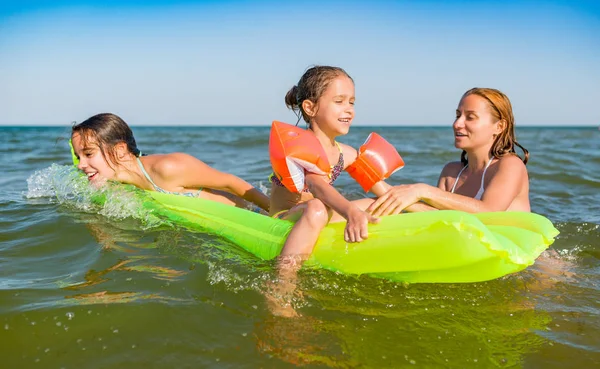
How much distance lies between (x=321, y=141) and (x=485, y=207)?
118cm

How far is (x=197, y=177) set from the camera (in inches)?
188

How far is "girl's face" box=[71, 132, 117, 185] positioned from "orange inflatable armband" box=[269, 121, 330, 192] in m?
2.09

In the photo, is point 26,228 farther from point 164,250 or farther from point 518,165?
point 518,165

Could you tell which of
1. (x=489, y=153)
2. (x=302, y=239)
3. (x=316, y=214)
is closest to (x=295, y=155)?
(x=316, y=214)

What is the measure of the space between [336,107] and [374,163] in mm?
461

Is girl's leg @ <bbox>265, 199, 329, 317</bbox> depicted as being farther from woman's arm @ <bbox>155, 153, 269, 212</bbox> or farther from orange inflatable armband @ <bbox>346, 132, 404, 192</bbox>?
woman's arm @ <bbox>155, 153, 269, 212</bbox>

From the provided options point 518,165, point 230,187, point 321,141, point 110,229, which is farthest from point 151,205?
point 518,165

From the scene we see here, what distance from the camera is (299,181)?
11.2ft

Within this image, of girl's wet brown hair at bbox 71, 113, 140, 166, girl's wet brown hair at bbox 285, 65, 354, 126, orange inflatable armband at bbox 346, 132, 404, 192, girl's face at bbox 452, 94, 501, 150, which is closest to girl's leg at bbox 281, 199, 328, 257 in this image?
orange inflatable armband at bbox 346, 132, 404, 192

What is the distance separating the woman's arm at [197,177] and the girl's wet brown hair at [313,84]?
1227 mm

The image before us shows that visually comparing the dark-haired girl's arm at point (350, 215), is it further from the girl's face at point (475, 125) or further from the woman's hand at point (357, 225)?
the girl's face at point (475, 125)

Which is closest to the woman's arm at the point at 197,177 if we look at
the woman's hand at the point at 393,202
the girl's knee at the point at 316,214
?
the girl's knee at the point at 316,214

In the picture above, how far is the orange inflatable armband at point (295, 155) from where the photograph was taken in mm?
3326

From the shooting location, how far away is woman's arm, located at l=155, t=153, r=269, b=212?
4691mm
